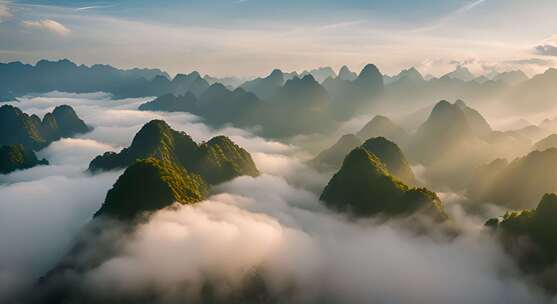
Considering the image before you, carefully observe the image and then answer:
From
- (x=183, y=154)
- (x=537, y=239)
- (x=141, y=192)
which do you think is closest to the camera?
(x=537, y=239)

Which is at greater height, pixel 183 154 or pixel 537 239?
pixel 183 154

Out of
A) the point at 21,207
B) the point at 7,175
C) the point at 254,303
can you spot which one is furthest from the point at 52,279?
the point at 7,175

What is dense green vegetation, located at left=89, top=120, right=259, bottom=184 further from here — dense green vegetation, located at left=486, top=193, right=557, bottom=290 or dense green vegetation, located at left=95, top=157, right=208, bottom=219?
dense green vegetation, located at left=486, top=193, right=557, bottom=290

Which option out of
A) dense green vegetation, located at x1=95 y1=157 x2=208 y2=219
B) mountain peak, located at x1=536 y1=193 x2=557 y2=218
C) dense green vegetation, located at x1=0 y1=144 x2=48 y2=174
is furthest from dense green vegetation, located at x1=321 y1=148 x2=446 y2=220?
dense green vegetation, located at x1=0 y1=144 x2=48 y2=174

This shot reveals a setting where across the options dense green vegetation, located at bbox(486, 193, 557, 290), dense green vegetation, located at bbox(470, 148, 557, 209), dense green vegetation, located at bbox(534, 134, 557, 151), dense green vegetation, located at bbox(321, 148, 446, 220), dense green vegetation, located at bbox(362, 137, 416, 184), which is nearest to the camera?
dense green vegetation, located at bbox(486, 193, 557, 290)

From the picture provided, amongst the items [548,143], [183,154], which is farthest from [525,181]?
[183,154]

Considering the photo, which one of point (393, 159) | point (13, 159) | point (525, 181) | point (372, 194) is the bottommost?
point (525, 181)

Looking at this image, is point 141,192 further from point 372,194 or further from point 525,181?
point 525,181

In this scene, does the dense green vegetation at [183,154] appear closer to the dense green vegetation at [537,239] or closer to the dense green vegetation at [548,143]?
the dense green vegetation at [537,239]
